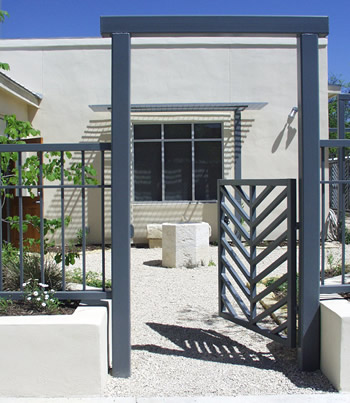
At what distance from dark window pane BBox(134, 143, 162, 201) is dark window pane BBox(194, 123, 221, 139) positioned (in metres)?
0.96

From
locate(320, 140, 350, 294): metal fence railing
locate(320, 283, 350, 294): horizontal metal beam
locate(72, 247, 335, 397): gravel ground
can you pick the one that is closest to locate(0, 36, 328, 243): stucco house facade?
locate(320, 140, 350, 294): metal fence railing

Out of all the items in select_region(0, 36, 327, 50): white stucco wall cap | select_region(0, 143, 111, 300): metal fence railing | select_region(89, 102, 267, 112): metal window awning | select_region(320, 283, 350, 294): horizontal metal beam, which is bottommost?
select_region(320, 283, 350, 294): horizontal metal beam

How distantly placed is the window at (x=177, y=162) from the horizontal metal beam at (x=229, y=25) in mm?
7592

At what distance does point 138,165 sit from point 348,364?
28.0 feet

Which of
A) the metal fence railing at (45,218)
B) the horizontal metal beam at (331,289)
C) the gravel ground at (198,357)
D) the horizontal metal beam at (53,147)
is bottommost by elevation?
the gravel ground at (198,357)

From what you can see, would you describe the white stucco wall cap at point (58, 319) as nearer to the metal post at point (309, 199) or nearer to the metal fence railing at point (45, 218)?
the metal fence railing at point (45, 218)

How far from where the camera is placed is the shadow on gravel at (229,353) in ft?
12.2

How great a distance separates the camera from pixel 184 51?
11266 mm

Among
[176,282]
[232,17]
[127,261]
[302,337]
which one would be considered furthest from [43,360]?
[176,282]

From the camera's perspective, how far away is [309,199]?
12.5ft

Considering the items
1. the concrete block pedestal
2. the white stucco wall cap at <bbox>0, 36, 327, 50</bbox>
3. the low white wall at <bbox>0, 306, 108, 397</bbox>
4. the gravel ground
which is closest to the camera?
Answer: the low white wall at <bbox>0, 306, 108, 397</bbox>

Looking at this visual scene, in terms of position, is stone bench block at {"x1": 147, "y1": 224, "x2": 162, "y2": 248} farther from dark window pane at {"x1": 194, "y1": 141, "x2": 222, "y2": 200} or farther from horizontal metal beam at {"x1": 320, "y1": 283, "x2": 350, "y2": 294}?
horizontal metal beam at {"x1": 320, "y1": 283, "x2": 350, "y2": 294}

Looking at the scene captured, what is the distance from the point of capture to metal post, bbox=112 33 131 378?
3.74 m

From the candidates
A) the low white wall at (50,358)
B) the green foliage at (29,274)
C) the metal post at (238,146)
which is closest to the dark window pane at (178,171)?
the metal post at (238,146)
